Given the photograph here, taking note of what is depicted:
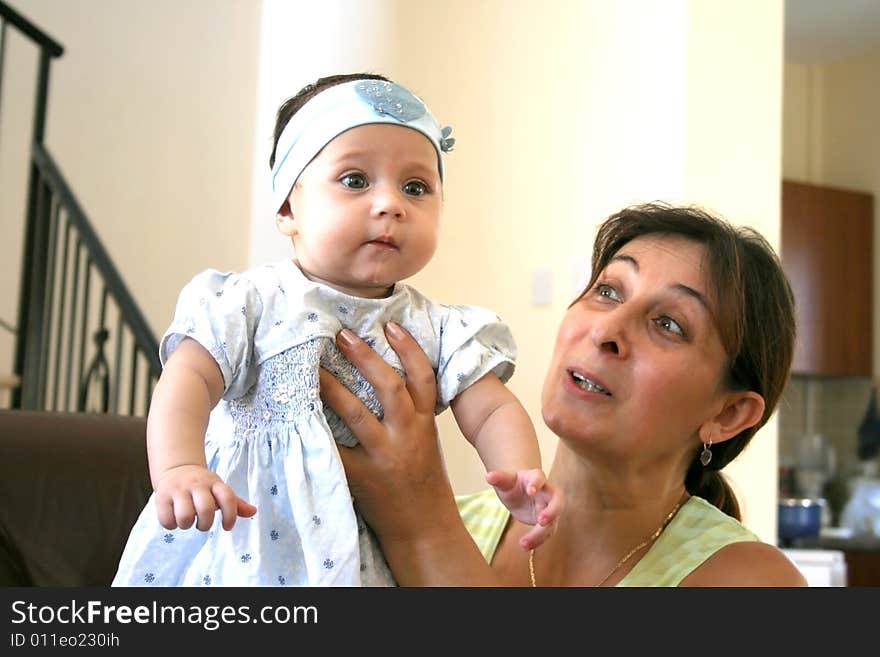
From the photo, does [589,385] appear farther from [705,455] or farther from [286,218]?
[286,218]

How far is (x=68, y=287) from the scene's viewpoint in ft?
15.7

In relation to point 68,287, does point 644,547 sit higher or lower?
lower

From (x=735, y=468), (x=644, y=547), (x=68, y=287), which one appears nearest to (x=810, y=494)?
(x=735, y=468)

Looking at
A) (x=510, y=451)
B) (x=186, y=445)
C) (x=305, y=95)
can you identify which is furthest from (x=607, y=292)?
(x=186, y=445)

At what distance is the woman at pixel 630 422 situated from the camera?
1313 millimetres

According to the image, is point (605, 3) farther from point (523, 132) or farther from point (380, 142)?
point (380, 142)

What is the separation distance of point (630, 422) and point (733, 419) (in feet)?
0.69

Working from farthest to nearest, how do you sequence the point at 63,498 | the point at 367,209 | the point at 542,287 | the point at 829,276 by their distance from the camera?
the point at 829,276, the point at 542,287, the point at 63,498, the point at 367,209

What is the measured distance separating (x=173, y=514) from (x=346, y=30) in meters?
3.25

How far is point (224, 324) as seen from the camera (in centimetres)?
120

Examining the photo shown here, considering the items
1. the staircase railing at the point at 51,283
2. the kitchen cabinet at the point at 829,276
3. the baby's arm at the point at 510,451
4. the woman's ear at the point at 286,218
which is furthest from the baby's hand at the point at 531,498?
the kitchen cabinet at the point at 829,276

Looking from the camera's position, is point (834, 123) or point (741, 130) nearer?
point (741, 130)

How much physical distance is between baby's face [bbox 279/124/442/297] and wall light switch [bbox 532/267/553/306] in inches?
87.9

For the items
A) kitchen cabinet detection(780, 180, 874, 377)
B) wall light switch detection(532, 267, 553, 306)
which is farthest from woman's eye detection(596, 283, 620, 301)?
kitchen cabinet detection(780, 180, 874, 377)
